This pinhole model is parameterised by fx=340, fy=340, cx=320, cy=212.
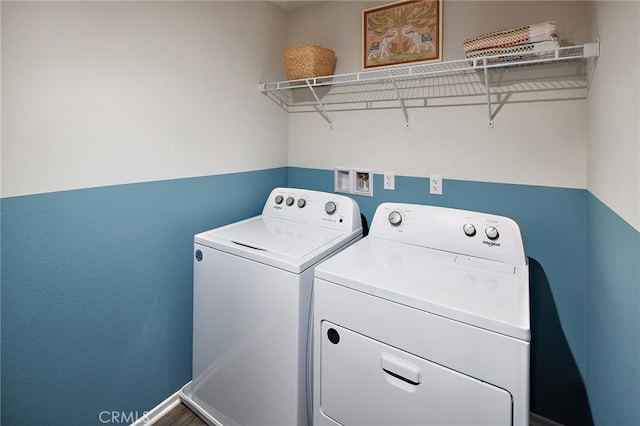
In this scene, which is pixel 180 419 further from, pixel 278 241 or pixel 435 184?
pixel 435 184

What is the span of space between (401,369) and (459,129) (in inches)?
47.7

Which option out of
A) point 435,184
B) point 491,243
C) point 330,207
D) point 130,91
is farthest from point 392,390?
point 130,91

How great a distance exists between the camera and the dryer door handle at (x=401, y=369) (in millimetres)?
1085

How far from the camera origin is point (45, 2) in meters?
1.19

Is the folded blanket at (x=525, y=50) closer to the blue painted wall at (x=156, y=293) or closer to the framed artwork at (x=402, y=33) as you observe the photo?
the framed artwork at (x=402, y=33)

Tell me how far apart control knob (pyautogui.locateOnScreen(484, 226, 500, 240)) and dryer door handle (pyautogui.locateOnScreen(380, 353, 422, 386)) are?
0.65m

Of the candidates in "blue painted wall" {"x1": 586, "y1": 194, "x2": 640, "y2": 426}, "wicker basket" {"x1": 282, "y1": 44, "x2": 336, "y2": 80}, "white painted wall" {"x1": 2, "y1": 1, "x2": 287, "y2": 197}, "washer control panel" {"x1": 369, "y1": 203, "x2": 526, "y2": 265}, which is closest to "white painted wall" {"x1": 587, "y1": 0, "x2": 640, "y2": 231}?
"blue painted wall" {"x1": 586, "y1": 194, "x2": 640, "y2": 426}

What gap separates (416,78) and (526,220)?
3.00 feet

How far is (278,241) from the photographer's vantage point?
1.61 metres

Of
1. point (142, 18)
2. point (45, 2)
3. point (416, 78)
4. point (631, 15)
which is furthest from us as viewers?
point (416, 78)

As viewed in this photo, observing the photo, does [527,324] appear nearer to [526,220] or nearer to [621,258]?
[621,258]

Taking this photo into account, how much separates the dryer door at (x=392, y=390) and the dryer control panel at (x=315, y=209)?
2.11 feet

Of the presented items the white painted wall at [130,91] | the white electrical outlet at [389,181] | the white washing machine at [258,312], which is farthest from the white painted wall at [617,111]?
the white painted wall at [130,91]

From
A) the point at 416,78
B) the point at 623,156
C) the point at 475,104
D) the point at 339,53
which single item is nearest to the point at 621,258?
the point at 623,156
